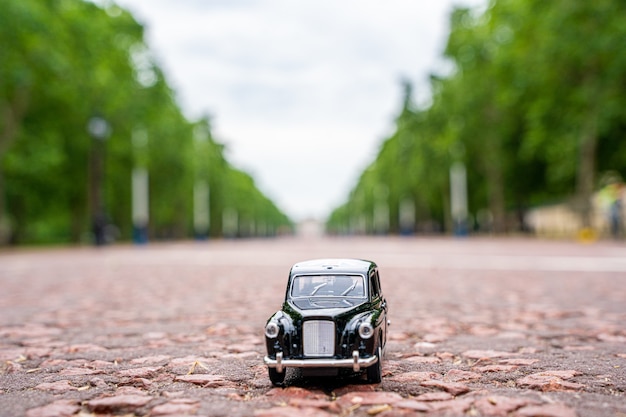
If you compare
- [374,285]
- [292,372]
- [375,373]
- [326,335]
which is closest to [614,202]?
[374,285]

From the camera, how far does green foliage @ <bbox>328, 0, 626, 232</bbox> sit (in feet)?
94.9

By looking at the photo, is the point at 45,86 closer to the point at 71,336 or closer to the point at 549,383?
the point at 71,336

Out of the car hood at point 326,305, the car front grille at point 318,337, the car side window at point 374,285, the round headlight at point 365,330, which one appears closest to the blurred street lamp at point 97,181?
the car side window at point 374,285

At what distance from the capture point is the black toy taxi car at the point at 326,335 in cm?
383

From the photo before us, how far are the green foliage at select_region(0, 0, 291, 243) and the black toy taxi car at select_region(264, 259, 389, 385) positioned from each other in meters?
26.4

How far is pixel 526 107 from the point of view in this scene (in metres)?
39.1

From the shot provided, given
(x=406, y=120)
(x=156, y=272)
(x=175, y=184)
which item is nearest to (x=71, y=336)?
(x=156, y=272)

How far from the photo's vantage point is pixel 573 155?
105 feet

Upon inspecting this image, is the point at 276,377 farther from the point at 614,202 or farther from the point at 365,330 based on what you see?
the point at 614,202

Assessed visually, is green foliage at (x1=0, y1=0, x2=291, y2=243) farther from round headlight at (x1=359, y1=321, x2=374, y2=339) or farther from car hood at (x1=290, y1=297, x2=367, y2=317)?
round headlight at (x1=359, y1=321, x2=374, y2=339)

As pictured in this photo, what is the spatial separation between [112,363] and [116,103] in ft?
121

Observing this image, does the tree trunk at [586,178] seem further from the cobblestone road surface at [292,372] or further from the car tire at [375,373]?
the car tire at [375,373]

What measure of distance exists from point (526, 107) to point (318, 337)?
38230mm

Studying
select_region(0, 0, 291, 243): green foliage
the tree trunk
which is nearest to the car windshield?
select_region(0, 0, 291, 243): green foliage
